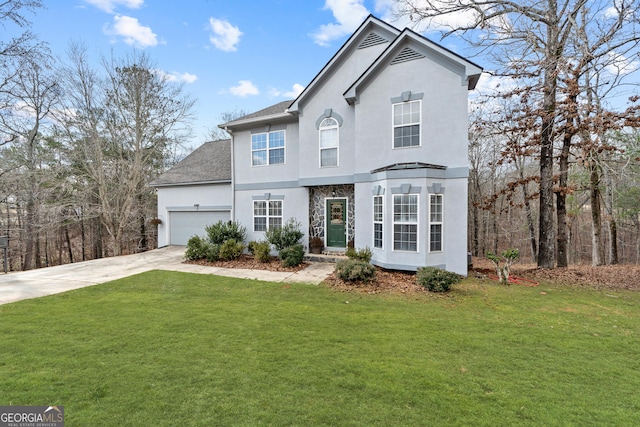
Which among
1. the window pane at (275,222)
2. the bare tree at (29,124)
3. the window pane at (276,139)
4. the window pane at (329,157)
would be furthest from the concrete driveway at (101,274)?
the bare tree at (29,124)

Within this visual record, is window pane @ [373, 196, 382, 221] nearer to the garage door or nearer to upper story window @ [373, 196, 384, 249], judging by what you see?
upper story window @ [373, 196, 384, 249]

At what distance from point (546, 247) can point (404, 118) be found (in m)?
7.22

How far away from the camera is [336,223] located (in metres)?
11.9

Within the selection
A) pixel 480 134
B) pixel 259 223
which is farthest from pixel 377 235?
pixel 480 134

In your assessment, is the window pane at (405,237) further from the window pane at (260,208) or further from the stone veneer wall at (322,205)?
the window pane at (260,208)

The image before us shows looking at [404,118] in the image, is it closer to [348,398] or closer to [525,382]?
[525,382]

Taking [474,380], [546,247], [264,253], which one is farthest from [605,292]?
[264,253]

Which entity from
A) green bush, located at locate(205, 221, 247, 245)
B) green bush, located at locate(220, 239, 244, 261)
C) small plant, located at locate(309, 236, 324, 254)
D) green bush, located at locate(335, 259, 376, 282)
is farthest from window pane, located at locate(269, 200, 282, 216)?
green bush, located at locate(335, 259, 376, 282)

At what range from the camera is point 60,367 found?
3.69m

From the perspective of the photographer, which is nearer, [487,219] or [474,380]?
[474,380]

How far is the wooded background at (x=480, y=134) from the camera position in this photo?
901 cm

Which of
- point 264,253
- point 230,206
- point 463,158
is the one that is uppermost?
point 463,158

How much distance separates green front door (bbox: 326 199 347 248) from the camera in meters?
11.8

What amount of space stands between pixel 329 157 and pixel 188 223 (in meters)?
9.02
